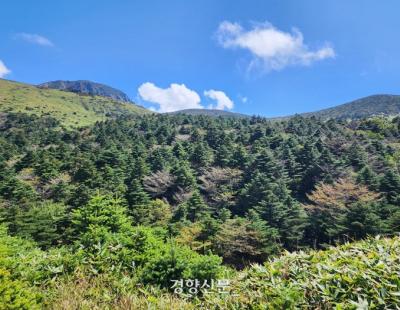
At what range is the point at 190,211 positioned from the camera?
123 ft

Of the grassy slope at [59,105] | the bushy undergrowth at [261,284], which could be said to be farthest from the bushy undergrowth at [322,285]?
the grassy slope at [59,105]

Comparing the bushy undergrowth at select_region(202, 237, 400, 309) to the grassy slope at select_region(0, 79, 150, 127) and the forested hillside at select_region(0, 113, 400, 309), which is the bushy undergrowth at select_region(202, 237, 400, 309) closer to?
the forested hillside at select_region(0, 113, 400, 309)

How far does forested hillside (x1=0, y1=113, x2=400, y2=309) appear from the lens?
435cm

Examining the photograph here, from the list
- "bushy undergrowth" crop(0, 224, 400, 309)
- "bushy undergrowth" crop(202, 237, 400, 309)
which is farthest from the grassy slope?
"bushy undergrowth" crop(202, 237, 400, 309)

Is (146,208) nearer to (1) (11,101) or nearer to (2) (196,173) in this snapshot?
(2) (196,173)

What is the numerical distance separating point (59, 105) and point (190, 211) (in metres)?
124

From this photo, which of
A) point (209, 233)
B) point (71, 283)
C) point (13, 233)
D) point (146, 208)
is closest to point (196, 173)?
point (146, 208)

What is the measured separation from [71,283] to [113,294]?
2.56 feet

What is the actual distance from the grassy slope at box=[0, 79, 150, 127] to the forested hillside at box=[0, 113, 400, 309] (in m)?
30.5

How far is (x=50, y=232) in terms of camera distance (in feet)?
98.9

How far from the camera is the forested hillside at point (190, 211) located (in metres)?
4.35

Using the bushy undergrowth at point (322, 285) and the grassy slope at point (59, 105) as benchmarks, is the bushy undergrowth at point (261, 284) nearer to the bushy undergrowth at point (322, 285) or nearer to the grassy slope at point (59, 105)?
the bushy undergrowth at point (322, 285)

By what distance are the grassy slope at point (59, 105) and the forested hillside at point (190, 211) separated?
30530mm

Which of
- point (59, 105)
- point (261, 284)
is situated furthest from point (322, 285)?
point (59, 105)
